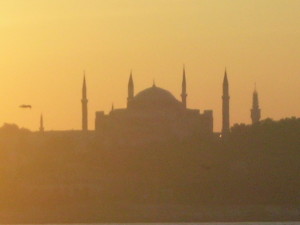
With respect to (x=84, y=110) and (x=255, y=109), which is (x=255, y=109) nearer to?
(x=255, y=109)

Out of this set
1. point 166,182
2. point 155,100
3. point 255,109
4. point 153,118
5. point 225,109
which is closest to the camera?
point 166,182

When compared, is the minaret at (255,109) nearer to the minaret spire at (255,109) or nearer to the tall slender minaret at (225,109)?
the minaret spire at (255,109)

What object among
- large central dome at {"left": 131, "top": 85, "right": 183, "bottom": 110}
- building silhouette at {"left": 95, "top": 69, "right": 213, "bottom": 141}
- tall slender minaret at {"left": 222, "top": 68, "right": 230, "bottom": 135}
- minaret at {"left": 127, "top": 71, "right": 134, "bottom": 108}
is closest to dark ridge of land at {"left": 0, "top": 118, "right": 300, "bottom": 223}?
tall slender minaret at {"left": 222, "top": 68, "right": 230, "bottom": 135}

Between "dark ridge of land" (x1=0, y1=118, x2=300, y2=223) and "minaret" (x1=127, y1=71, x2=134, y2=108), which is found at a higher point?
"minaret" (x1=127, y1=71, x2=134, y2=108)

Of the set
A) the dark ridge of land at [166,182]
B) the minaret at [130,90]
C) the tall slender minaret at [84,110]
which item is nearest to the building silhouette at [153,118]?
the minaret at [130,90]

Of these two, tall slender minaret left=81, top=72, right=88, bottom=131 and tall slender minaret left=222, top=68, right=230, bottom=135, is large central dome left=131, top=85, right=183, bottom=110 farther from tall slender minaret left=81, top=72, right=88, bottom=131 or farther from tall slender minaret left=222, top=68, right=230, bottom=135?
tall slender minaret left=222, top=68, right=230, bottom=135

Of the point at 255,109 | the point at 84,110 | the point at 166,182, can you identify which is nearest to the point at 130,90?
the point at 84,110
